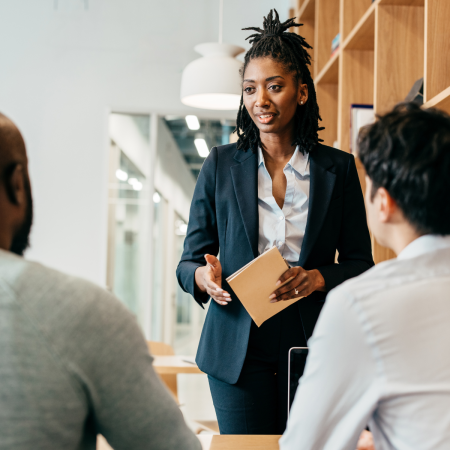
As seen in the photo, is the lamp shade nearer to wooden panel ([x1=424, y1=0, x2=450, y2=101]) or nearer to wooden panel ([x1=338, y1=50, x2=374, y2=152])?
wooden panel ([x1=338, y1=50, x2=374, y2=152])

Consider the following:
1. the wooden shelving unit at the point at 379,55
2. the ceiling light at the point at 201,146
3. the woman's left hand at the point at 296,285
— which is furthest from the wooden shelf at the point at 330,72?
the woman's left hand at the point at 296,285

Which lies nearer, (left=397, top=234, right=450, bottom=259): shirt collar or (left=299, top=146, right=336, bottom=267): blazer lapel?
(left=397, top=234, right=450, bottom=259): shirt collar

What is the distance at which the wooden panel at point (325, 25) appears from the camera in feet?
12.5

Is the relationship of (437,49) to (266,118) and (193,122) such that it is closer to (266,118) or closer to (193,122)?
(266,118)

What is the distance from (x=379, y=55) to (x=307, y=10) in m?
1.92

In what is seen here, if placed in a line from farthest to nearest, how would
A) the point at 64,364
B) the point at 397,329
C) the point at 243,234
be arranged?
the point at 243,234 < the point at 397,329 < the point at 64,364

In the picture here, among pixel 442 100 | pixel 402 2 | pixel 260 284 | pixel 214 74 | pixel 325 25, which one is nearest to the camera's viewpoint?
pixel 260 284

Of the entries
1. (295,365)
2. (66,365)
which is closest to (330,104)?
(295,365)

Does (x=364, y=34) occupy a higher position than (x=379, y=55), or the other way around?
(x=364, y=34)

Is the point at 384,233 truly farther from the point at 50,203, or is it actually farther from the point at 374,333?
the point at 50,203

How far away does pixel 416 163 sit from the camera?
81cm

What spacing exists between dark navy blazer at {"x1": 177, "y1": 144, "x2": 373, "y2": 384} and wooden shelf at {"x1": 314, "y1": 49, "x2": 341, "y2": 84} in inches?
71.6

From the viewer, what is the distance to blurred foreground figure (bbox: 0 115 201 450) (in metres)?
0.60

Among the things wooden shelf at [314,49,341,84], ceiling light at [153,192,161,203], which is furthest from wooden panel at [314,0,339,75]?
ceiling light at [153,192,161,203]
